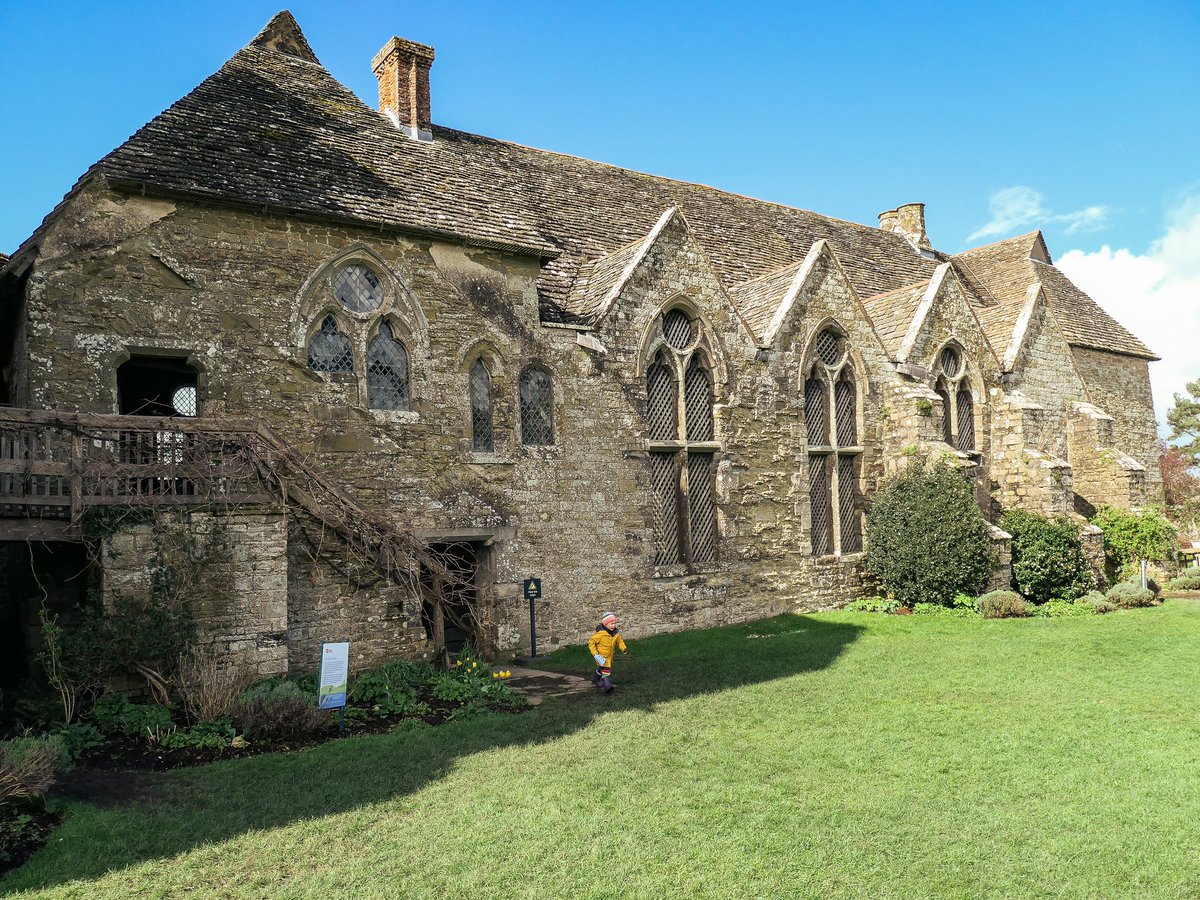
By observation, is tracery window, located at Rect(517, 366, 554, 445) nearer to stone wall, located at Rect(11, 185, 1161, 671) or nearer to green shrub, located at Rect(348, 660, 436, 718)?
stone wall, located at Rect(11, 185, 1161, 671)

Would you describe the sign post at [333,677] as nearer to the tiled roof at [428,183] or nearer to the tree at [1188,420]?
the tiled roof at [428,183]

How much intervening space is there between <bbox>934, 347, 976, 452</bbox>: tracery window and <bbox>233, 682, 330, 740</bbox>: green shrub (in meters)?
17.0

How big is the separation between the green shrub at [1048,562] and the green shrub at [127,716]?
56.8 feet

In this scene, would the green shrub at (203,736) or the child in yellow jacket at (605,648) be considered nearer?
the green shrub at (203,736)

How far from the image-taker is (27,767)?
7047 mm

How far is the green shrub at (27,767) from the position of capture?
22.5 ft

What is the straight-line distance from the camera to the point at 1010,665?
500 inches

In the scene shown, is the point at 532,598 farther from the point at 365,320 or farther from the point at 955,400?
the point at 955,400

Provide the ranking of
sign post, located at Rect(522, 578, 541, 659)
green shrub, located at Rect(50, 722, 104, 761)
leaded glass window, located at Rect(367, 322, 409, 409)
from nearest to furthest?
green shrub, located at Rect(50, 722, 104, 761)
leaded glass window, located at Rect(367, 322, 409, 409)
sign post, located at Rect(522, 578, 541, 659)

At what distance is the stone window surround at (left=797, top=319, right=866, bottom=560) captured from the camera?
61.5ft

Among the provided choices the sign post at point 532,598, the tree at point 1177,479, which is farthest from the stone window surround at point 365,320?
the tree at point 1177,479

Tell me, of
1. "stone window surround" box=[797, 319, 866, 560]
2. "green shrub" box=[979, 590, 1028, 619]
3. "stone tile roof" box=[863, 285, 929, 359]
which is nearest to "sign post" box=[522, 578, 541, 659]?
"stone window surround" box=[797, 319, 866, 560]

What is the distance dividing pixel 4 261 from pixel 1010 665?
1779 centimetres

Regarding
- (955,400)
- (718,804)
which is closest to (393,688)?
(718,804)
